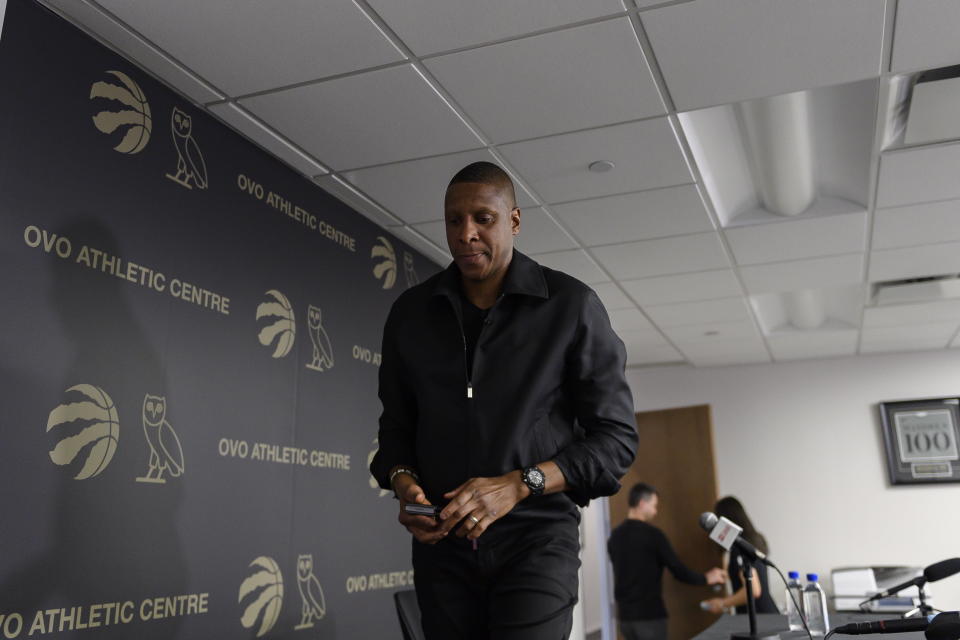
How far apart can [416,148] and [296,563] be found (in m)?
1.69

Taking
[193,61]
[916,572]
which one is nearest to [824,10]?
[193,61]

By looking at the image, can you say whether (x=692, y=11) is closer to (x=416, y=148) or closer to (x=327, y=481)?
(x=416, y=148)

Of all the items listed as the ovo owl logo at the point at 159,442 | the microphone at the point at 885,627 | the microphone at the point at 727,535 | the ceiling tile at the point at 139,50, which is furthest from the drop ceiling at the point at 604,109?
the microphone at the point at 885,627

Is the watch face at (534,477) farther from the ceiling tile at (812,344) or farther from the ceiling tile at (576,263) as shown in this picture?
the ceiling tile at (812,344)

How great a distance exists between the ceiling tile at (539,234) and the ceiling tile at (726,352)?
2741mm

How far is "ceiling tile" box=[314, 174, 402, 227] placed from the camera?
11.5 feet

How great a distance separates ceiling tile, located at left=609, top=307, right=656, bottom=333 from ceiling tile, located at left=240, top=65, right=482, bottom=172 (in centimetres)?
279

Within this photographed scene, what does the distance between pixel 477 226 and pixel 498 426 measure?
0.32 m

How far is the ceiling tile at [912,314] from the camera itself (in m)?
5.60

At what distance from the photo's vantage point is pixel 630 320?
19.5 feet

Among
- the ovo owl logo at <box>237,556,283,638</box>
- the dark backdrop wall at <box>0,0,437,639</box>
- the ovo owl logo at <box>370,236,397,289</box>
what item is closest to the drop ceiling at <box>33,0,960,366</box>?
the ovo owl logo at <box>370,236,397,289</box>

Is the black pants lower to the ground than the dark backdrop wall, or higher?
lower

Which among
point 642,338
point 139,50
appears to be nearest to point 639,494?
point 642,338

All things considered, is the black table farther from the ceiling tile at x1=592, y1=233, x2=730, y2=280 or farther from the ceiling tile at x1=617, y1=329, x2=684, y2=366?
the ceiling tile at x1=617, y1=329, x2=684, y2=366
